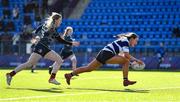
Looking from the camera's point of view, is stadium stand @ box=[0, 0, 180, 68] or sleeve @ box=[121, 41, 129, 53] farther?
stadium stand @ box=[0, 0, 180, 68]

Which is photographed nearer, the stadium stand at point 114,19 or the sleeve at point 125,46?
the sleeve at point 125,46

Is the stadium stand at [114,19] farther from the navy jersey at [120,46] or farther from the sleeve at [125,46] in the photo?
the sleeve at [125,46]

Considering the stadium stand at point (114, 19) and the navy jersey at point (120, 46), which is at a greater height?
the stadium stand at point (114, 19)

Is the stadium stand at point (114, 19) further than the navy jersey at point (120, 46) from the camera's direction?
Yes

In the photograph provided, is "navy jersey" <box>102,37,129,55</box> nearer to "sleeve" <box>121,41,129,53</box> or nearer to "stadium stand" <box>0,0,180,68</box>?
"sleeve" <box>121,41,129,53</box>

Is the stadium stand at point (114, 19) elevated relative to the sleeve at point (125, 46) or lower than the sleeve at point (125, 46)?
elevated

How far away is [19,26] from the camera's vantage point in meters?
43.7

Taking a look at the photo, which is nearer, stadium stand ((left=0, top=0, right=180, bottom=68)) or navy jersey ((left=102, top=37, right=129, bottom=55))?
navy jersey ((left=102, top=37, right=129, bottom=55))

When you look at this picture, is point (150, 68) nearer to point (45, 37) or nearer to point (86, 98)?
point (45, 37)

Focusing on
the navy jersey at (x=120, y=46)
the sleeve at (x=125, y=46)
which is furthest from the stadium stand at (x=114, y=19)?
the sleeve at (x=125, y=46)

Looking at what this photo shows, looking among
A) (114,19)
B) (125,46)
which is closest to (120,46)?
(125,46)

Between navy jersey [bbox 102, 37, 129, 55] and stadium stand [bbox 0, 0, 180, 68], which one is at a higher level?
stadium stand [bbox 0, 0, 180, 68]

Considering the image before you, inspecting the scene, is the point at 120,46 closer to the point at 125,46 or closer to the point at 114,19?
the point at 125,46

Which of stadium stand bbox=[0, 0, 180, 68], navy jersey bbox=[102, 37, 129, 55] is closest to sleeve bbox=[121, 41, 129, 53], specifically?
navy jersey bbox=[102, 37, 129, 55]
